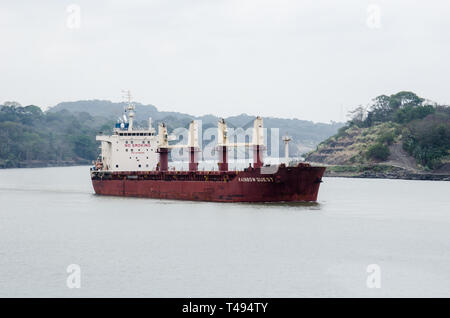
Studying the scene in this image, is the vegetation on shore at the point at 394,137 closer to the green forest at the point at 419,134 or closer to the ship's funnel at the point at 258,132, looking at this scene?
the green forest at the point at 419,134

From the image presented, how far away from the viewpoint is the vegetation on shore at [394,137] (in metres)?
88.7

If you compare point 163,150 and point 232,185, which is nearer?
point 232,185

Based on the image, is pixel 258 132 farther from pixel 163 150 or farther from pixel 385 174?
pixel 385 174

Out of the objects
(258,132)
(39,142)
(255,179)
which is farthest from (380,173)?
(39,142)

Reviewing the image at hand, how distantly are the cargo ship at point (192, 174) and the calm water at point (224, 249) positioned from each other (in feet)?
4.12

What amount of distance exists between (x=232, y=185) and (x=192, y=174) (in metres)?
3.88

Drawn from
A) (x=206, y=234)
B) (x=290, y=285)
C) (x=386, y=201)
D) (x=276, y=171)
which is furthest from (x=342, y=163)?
(x=290, y=285)

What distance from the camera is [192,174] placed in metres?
42.5

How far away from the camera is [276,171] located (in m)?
37.4

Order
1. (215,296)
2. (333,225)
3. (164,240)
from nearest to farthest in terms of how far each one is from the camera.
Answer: (215,296)
(164,240)
(333,225)
